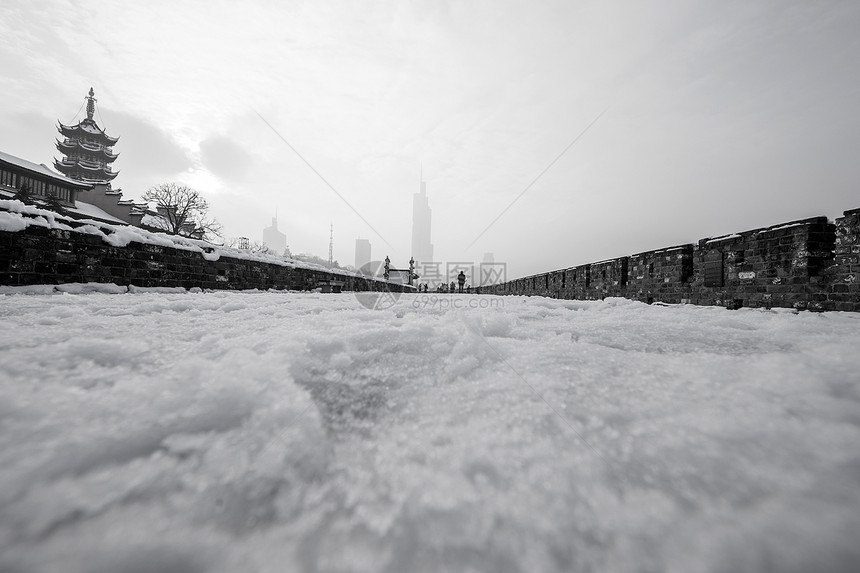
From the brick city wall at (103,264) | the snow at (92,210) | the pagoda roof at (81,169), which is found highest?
the pagoda roof at (81,169)

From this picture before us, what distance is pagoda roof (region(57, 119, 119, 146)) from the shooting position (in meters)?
37.9

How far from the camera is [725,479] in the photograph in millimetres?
683

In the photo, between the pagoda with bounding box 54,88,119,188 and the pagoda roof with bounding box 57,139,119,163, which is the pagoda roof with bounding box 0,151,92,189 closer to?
the pagoda with bounding box 54,88,119,188

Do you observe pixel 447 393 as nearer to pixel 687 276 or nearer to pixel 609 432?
pixel 609 432

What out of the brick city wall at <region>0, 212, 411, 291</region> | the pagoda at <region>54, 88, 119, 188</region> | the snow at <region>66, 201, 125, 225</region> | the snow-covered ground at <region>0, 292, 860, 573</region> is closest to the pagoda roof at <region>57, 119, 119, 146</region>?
the pagoda at <region>54, 88, 119, 188</region>

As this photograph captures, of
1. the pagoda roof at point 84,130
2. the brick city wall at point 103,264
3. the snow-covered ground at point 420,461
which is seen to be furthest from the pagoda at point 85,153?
the snow-covered ground at point 420,461

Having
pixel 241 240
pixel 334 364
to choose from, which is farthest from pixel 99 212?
pixel 334 364

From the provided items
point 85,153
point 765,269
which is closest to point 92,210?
point 85,153

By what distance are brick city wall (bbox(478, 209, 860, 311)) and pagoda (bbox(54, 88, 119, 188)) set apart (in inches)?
2077

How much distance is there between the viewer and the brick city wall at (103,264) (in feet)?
11.0

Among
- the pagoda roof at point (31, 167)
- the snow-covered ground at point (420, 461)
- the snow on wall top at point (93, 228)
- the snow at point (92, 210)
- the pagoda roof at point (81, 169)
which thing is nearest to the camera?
the snow-covered ground at point (420, 461)

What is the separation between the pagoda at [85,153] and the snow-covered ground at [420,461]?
52248mm

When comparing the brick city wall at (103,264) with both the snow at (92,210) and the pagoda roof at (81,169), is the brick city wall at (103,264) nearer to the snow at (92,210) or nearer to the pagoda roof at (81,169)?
the snow at (92,210)

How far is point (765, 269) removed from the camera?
12.8 feet
